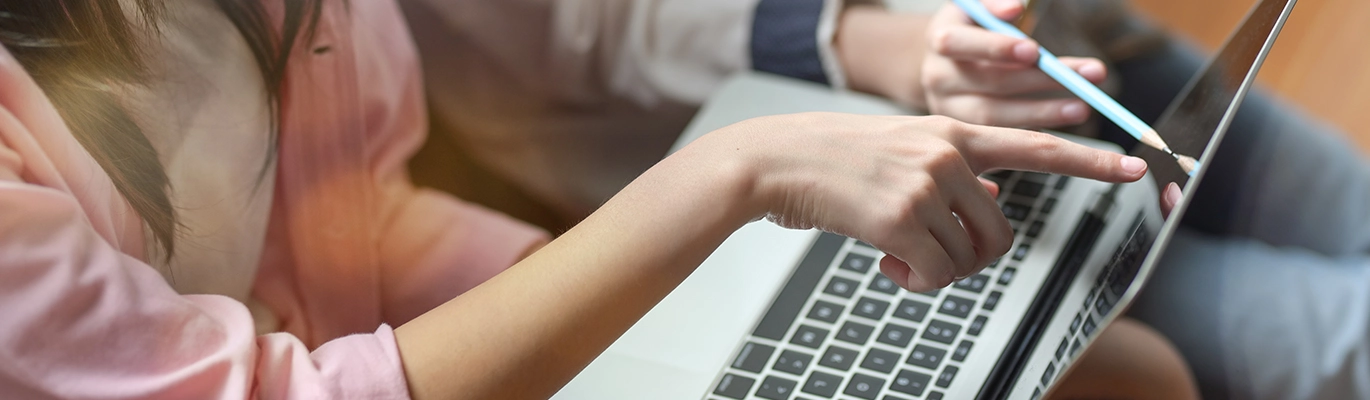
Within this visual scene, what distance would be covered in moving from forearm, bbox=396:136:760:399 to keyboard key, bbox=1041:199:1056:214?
195 millimetres

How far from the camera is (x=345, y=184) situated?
455 mm

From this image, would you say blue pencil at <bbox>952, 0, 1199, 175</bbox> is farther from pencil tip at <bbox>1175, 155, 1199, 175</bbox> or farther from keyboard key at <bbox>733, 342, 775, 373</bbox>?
→ keyboard key at <bbox>733, 342, 775, 373</bbox>

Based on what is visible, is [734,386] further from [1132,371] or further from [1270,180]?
[1270,180]

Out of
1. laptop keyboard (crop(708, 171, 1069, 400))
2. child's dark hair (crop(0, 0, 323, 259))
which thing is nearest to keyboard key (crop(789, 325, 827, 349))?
laptop keyboard (crop(708, 171, 1069, 400))

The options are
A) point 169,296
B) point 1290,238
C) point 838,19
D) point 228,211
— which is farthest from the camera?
point 1290,238

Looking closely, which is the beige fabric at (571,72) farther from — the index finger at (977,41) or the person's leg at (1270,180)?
the person's leg at (1270,180)

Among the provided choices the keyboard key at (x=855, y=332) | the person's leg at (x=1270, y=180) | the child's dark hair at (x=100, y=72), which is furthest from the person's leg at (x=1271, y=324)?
the child's dark hair at (x=100, y=72)

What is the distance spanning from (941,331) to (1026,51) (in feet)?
0.43

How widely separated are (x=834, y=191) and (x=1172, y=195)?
114 mm

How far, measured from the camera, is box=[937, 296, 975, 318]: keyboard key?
0.40 metres

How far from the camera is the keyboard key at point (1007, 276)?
1.36 ft

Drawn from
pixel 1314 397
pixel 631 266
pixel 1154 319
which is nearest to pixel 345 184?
pixel 631 266

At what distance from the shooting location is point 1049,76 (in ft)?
1.44

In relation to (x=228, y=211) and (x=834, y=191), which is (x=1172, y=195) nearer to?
(x=834, y=191)
